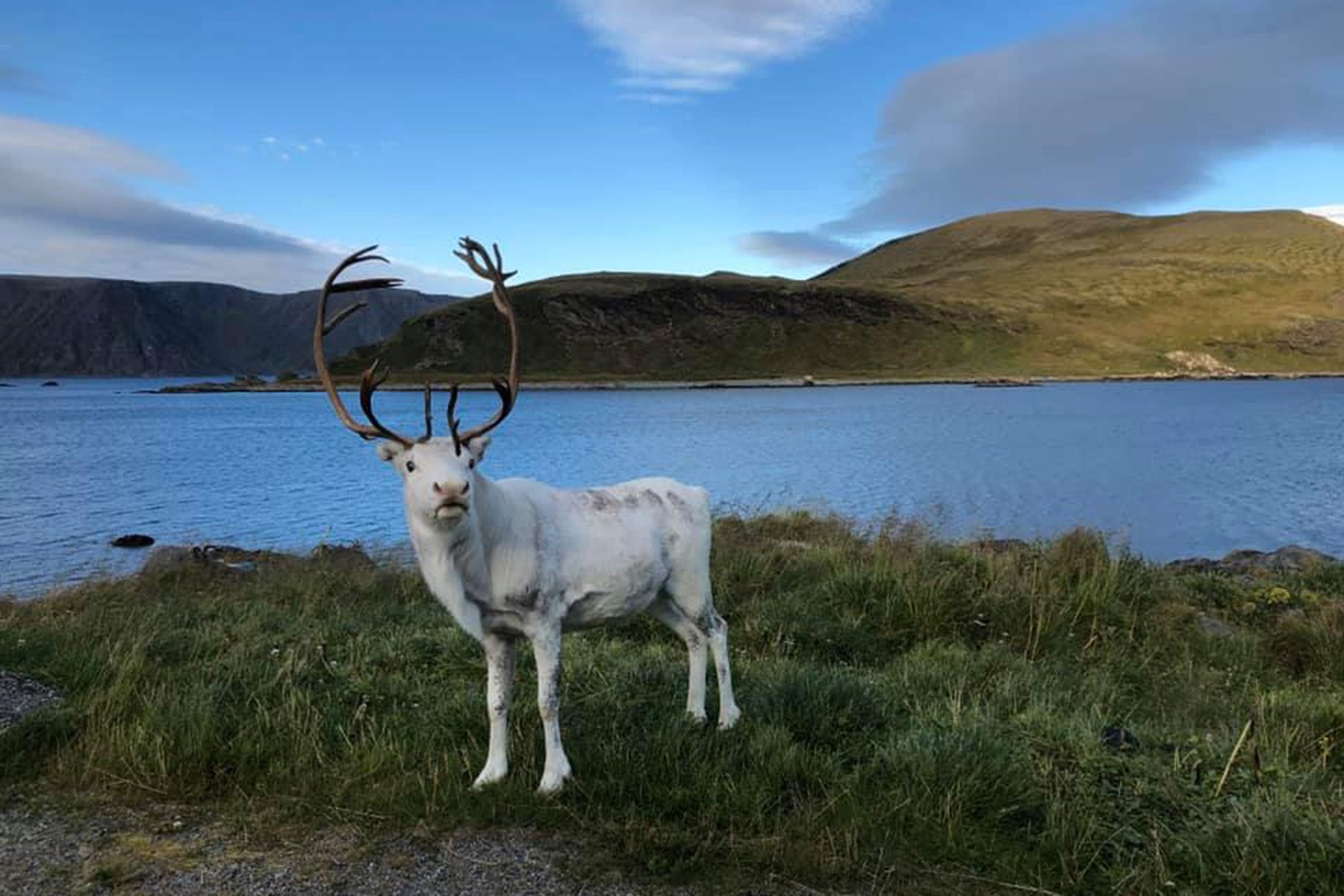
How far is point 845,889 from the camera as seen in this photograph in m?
4.30

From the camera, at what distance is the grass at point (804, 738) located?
458 centimetres

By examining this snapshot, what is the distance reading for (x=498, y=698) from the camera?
17.7 feet

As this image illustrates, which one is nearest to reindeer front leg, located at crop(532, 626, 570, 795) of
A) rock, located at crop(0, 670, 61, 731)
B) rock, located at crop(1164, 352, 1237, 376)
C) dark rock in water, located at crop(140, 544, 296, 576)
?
rock, located at crop(0, 670, 61, 731)

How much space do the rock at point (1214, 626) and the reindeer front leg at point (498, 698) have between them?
857 centimetres

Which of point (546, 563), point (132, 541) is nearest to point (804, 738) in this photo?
point (546, 563)

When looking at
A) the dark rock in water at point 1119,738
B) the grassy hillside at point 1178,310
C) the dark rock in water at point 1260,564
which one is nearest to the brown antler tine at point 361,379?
the dark rock in water at point 1119,738

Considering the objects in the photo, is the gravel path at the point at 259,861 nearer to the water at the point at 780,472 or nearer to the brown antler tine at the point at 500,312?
the brown antler tine at the point at 500,312

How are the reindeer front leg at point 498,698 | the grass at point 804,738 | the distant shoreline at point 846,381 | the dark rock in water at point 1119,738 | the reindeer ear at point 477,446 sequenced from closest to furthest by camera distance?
the grass at point 804,738
the reindeer ear at point 477,446
the reindeer front leg at point 498,698
the dark rock in water at point 1119,738
the distant shoreline at point 846,381

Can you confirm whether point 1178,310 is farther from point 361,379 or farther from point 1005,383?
point 361,379

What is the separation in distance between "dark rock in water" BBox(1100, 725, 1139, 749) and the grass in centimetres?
5

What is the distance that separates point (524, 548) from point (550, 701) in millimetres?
910

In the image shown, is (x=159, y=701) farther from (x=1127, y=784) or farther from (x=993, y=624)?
(x=993, y=624)

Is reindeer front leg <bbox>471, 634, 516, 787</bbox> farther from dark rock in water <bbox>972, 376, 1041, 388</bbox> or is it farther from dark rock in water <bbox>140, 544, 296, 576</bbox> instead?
dark rock in water <bbox>972, 376, 1041, 388</bbox>

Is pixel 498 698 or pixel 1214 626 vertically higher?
pixel 498 698
